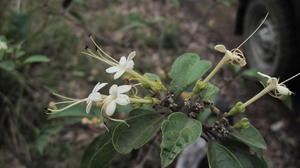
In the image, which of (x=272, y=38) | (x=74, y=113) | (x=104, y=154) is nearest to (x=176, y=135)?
(x=104, y=154)

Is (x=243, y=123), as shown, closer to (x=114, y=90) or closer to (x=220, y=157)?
(x=220, y=157)

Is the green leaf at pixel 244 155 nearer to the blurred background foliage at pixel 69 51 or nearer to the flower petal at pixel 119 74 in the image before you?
the flower petal at pixel 119 74

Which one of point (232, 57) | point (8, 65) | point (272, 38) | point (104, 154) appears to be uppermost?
point (8, 65)

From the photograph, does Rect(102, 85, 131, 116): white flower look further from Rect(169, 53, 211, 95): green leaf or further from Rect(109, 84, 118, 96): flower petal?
Rect(169, 53, 211, 95): green leaf

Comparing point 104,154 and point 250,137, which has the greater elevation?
point 104,154

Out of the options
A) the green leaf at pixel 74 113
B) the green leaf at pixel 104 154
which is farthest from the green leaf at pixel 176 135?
the green leaf at pixel 74 113

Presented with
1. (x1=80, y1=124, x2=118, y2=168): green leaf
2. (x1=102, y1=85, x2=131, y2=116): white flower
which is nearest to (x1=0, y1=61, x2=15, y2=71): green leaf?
(x1=80, y1=124, x2=118, y2=168): green leaf

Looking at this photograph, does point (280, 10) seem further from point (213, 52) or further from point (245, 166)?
point (245, 166)
